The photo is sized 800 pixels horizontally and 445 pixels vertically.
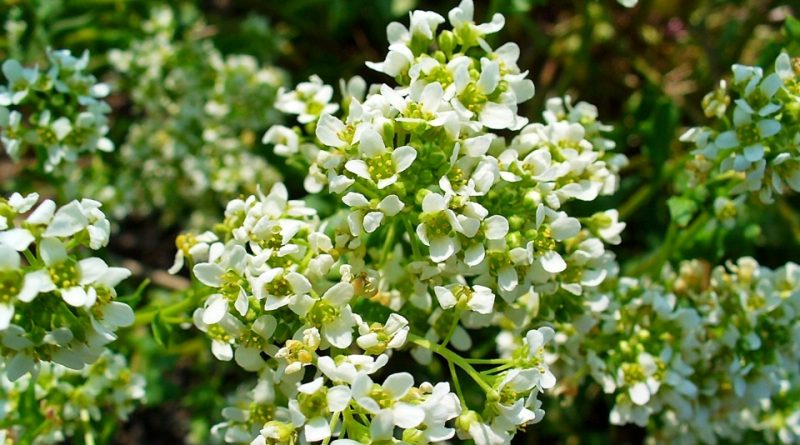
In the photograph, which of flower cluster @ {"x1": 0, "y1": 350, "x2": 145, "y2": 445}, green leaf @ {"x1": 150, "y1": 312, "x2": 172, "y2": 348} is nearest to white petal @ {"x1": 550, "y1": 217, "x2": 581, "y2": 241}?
green leaf @ {"x1": 150, "y1": 312, "x2": 172, "y2": 348}

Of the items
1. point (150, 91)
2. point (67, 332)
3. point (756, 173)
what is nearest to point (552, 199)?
point (756, 173)

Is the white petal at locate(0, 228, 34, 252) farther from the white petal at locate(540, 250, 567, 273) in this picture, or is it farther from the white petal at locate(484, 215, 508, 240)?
the white petal at locate(540, 250, 567, 273)

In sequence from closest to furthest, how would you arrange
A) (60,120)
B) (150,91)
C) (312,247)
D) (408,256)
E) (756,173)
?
(312,247) < (756,173) < (408,256) < (60,120) < (150,91)

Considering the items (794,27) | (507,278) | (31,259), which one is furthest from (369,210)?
(794,27)

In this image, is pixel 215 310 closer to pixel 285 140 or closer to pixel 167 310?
pixel 167 310

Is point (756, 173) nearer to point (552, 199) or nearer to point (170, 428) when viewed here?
point (552, 199)

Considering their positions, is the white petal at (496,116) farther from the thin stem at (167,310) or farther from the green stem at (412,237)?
the thin stem at (167,310)

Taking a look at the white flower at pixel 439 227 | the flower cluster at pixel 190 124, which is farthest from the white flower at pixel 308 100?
the flower cluster at pixel 190 124

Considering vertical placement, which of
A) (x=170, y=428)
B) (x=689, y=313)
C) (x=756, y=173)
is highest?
(x=756, y=173)
